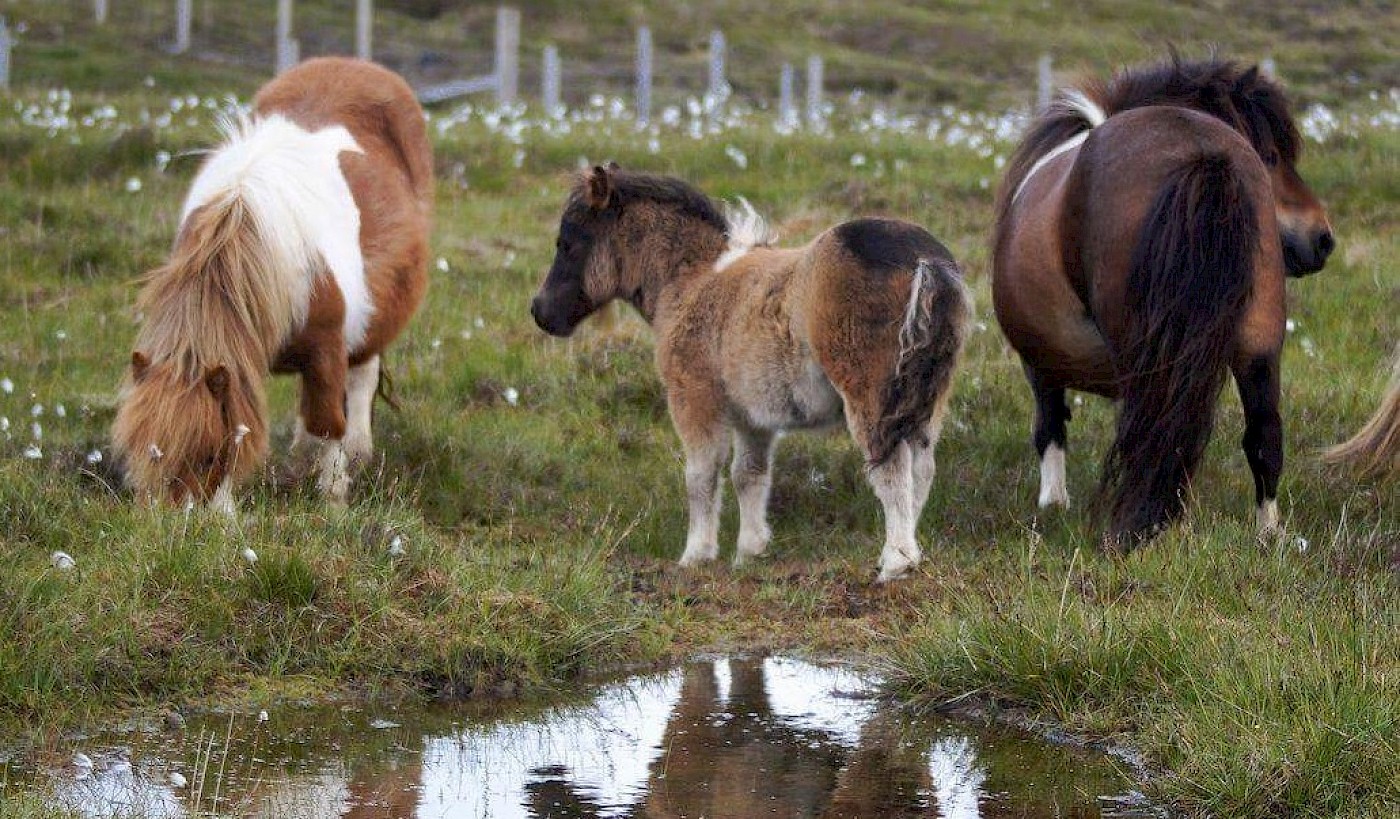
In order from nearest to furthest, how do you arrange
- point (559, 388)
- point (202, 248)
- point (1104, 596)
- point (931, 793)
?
point (931, 793) < point (1104, 596) < point (202, 248) < point (559, 388)

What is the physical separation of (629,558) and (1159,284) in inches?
98.1

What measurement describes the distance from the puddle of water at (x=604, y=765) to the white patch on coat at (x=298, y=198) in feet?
7.65

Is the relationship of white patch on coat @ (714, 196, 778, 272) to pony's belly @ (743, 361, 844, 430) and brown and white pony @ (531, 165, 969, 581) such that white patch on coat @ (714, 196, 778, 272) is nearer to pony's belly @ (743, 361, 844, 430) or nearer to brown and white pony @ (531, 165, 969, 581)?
brown and white pony @ (531, 165, 969, 581)

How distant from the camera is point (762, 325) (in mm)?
7043

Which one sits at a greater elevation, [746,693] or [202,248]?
[202,248]

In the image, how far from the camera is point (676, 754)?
4.95 metres

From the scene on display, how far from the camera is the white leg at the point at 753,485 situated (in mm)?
7555

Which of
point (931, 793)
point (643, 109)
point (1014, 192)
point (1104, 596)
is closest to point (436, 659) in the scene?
point (931, 793)

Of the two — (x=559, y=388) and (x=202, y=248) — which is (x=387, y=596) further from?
(x=559, y=388)

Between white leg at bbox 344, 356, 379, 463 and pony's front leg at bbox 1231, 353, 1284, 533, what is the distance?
3.95 meters

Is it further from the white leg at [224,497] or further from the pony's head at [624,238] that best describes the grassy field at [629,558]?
the pony's head at [624,238]

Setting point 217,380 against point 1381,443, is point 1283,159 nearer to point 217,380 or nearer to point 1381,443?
point 1381,443

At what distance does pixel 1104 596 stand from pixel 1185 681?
28.4 inches

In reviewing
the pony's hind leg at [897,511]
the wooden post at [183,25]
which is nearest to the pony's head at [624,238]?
the pony's hind leg at [897,511]
